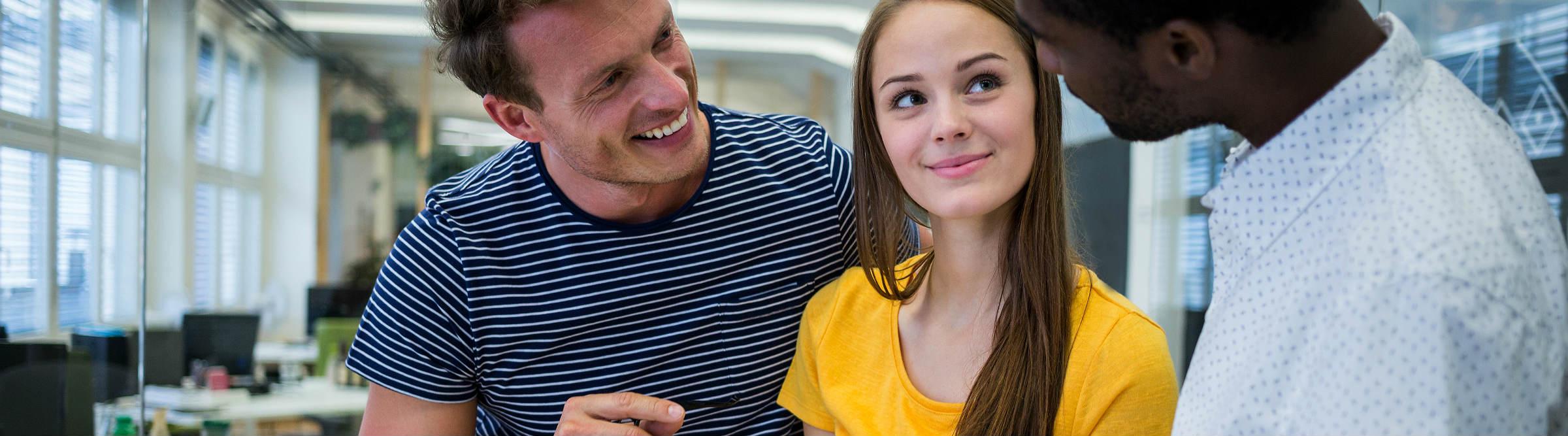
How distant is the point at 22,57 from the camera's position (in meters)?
3.11

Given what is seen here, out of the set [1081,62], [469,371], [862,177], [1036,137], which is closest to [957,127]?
[1036,137]

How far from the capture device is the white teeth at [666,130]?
5.07 ft

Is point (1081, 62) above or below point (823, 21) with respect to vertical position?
below

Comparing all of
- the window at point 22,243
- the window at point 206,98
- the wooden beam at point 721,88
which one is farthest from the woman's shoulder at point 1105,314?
the window at point 206,98

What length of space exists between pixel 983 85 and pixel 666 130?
488 millimetres

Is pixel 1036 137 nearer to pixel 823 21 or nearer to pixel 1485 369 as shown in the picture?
pixel 1485 369

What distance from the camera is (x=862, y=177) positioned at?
1.55 m

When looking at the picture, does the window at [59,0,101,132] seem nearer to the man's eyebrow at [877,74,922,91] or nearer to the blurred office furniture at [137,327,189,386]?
A: the blurred office furniture at [137,327,189,386]

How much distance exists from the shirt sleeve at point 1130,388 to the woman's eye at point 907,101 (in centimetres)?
39

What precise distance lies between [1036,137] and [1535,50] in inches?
50.9

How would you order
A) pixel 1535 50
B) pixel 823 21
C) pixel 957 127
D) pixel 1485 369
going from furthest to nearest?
pixel 823 21 < pixel 1535 50 < pixel 957 127 < pixel 1485 369

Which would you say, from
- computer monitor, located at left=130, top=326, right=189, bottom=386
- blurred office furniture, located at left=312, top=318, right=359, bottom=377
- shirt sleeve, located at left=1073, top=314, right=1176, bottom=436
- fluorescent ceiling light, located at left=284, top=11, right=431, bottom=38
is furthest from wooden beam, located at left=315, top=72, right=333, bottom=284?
shirt sleeve, located at left=1073, top=314, right=1176, bottom=436

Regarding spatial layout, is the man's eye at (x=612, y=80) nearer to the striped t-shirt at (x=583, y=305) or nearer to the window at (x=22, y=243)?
the striped t-shirt at (x=583, y=305)

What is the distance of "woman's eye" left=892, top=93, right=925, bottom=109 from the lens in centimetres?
136
